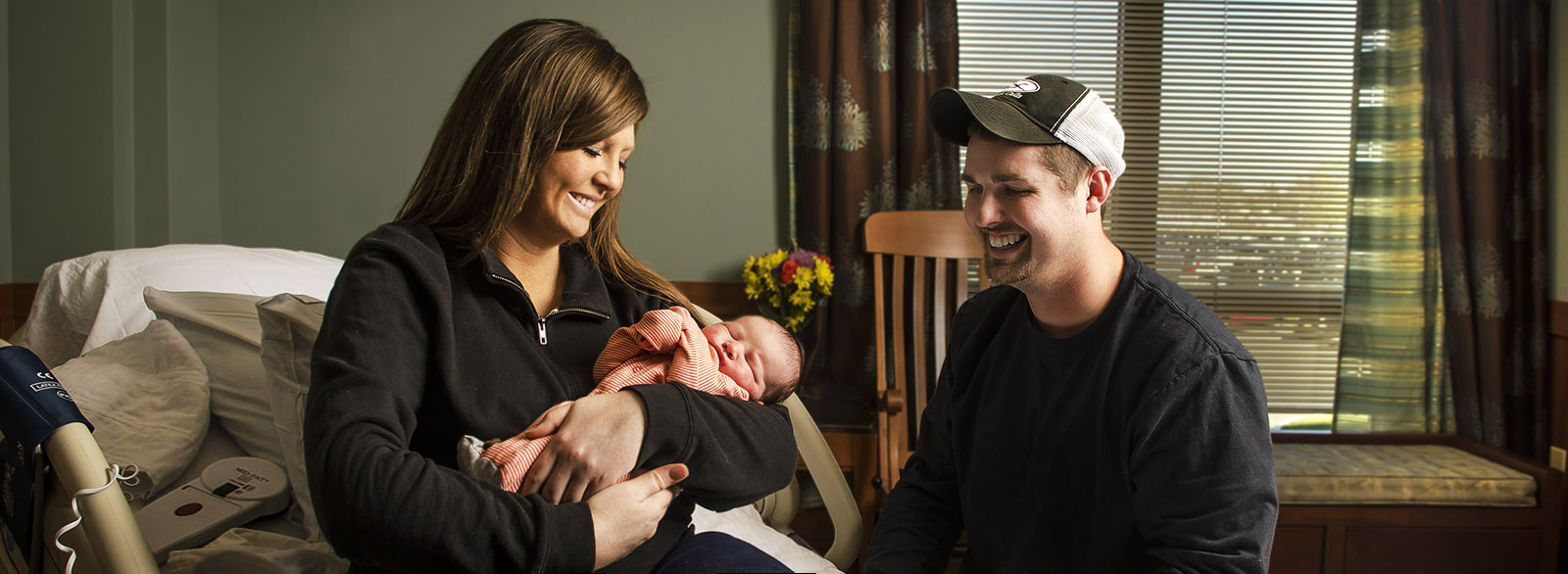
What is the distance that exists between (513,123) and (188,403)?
90 centimetres

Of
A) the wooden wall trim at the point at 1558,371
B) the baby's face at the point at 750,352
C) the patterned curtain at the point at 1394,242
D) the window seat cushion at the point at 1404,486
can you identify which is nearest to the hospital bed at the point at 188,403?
the baby's face at the point at 750,352

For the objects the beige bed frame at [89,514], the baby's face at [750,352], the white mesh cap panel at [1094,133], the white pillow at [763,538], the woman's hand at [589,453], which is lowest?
the white pillow at [763,538]

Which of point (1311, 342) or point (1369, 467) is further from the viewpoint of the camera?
point (1311, 342)

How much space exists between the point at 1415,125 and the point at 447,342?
9.83 feet

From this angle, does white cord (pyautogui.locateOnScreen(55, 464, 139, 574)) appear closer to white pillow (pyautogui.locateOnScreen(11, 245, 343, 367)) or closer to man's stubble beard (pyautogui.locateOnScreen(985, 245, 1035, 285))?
white pillow (pyautogui.locateOnScreen(11, 245, 343, 367))

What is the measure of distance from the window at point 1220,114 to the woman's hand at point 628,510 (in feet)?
7.40

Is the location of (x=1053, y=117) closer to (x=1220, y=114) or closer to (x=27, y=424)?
(x=27, y=424)

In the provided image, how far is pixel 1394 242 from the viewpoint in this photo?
2.77 metres

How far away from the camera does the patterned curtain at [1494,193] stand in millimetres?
2668

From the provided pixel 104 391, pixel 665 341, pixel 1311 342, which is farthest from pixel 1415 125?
pixel 104 391

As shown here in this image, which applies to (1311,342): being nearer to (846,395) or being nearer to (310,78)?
(846,395)

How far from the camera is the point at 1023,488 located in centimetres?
129

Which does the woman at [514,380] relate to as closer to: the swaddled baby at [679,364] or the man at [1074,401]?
the swaddled baby at [679,364]

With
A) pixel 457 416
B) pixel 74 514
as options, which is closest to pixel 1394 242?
pixel 457 416
